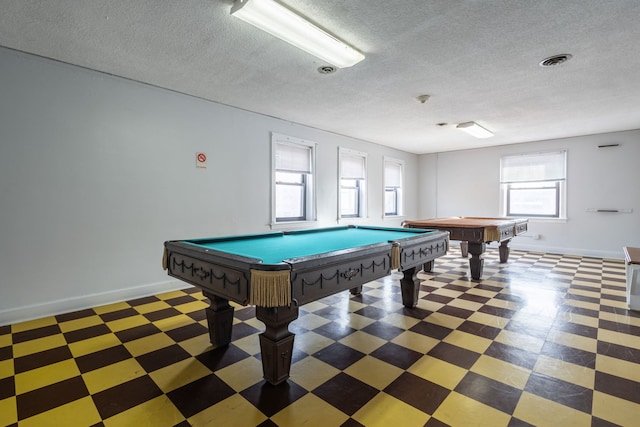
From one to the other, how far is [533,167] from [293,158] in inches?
211

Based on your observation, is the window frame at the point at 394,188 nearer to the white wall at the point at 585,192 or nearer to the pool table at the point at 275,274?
the white wall at the point at 585,192

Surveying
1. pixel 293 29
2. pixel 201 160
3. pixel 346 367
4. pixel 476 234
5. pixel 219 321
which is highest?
pixel 293 29

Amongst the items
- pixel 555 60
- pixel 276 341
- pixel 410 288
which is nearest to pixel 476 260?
pixel 410 288

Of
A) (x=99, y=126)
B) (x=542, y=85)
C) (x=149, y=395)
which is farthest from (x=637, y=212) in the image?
(x=99, y=126)

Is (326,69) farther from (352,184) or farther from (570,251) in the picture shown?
(570,251)

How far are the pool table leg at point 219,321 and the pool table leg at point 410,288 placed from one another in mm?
1750

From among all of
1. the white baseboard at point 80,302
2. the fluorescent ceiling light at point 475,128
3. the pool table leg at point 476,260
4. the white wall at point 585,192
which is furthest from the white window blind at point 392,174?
the white baseboard at point 80,302

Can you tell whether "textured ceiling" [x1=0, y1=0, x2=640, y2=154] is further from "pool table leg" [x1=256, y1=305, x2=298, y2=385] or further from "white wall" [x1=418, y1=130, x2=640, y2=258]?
"pool table leg" [x1=256, y1=305, x2=298, y2=385]

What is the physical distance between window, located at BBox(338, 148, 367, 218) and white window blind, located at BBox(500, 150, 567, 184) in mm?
3334

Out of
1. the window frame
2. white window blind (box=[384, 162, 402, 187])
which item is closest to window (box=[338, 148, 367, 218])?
the window frame

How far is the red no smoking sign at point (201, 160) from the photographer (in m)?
3.94

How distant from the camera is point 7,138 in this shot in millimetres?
2723

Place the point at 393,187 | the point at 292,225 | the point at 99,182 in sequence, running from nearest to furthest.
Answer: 1. the point at 99,182
2. the point at 292,225
3. the point at 393,187

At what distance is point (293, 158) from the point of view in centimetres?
521
